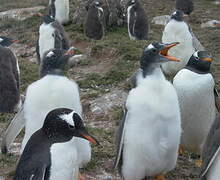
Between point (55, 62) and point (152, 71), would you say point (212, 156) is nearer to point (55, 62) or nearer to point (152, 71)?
point (152, 71)

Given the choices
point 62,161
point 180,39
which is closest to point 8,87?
point 180,39

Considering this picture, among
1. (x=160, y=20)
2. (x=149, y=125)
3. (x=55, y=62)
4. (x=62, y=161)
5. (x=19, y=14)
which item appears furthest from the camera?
(x=19, y=14)

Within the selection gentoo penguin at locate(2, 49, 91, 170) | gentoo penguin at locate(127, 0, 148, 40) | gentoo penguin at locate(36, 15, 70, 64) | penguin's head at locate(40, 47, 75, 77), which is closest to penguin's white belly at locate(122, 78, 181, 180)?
gentoo penguin at locate(2, 49, 91, 170)

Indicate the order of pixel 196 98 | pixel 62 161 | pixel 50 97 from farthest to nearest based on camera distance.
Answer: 1. pixel 196 98
2. pixel 50 97
3. pixel 62 161

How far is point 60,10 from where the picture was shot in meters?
13.0

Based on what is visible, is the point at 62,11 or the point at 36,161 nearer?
the point at 36,161

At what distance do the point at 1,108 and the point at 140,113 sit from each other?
10.4 ft

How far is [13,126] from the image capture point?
4754 mm

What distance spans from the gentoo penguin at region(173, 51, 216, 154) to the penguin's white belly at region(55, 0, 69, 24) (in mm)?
7926

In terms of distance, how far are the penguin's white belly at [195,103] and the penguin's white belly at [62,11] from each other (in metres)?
7.97

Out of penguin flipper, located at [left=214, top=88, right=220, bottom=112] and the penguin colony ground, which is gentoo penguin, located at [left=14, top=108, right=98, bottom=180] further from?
penguin flipper, located at [left=214, top=88, right=220, bottom=112]

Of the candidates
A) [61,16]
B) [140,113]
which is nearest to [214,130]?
[140,113]

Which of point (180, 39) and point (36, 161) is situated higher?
point (36, 161)

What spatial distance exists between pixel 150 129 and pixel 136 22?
725cm
